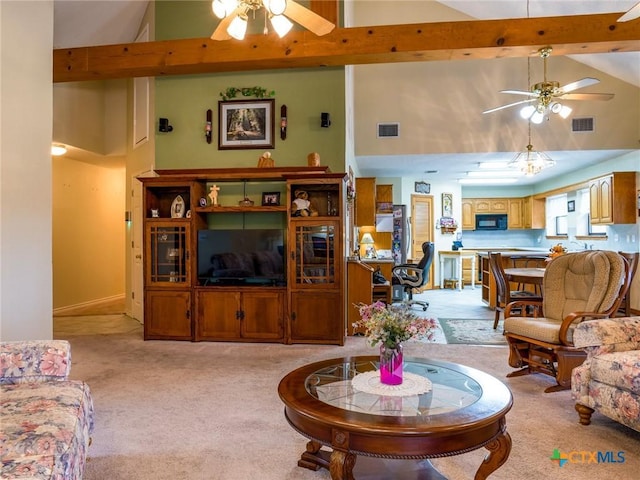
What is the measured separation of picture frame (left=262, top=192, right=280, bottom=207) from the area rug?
102 inches

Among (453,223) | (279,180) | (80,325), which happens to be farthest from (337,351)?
(453,223)

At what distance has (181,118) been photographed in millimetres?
5391

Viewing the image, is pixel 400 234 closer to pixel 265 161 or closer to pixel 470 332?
pixel 470 332

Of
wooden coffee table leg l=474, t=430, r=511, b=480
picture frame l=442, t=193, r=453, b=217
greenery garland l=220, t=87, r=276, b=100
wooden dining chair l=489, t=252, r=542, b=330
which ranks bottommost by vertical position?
wooden coffee table leg l=474, t=430, r=511, b=480

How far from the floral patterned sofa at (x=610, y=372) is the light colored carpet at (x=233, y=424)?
159mm

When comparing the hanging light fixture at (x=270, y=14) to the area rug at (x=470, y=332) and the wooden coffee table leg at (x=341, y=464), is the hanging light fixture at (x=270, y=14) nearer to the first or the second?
the wooden coffee table leg at (x=341, y=464)

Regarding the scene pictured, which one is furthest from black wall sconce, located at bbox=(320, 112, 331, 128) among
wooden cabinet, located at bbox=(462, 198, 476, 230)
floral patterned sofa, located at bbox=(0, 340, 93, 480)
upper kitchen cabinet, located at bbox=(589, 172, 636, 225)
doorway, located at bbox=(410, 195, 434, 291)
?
wooden cabinet, located at bbox=(462, 198, 476, 230)

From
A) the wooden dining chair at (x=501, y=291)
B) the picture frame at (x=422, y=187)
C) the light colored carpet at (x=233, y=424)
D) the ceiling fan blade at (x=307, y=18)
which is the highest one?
the ceiling fan blade at (x=307, y=18)

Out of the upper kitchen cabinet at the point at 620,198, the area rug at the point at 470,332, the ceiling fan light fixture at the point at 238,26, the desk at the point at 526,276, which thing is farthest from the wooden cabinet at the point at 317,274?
the upper kitchen cabinet at the point at 620,198

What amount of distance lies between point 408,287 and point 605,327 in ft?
14.5

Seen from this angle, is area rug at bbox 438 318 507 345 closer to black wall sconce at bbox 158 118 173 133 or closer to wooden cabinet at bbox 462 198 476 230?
black wall sconce at bbox 158 118 173 133

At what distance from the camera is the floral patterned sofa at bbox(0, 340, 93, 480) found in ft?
4.57

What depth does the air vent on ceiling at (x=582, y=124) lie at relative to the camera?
629 cm

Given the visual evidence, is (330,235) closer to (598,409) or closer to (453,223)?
(598,409)
